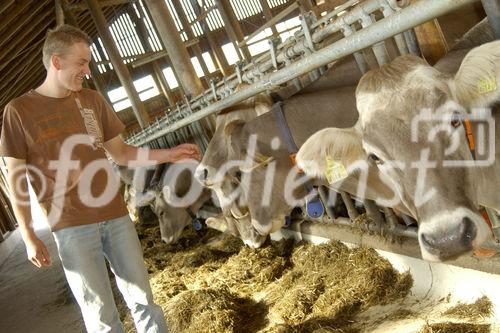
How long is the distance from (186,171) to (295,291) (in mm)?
3359

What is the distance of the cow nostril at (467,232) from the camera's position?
67.9 inches

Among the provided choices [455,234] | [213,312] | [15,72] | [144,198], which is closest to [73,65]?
[213,312]

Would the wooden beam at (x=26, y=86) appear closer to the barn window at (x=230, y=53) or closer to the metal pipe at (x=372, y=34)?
the barn window at (x=230, y=53)

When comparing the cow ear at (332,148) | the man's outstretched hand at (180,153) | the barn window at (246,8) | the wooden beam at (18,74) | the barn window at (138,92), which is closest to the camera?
the cow ear at (332,148)

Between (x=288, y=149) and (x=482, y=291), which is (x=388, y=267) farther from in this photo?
(x=288, y=149)

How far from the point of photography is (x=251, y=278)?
176 inches

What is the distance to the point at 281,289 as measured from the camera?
13.0 ft

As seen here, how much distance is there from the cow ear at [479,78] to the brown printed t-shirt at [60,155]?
2.15 meters

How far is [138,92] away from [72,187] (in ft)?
70.5

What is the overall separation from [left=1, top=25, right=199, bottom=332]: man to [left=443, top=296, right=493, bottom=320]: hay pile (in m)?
1.89

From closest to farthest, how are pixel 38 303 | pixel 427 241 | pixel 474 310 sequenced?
pixel 427 241 < pixel 474 310 < pixel 38 303

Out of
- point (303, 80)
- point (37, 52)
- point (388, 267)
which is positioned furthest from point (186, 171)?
point (37, 52)

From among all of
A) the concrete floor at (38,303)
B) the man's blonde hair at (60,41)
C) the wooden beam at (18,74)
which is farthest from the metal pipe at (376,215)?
the wooden beam at (18,74)

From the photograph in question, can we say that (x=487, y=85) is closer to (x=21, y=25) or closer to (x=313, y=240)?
(x=313, y=240)
